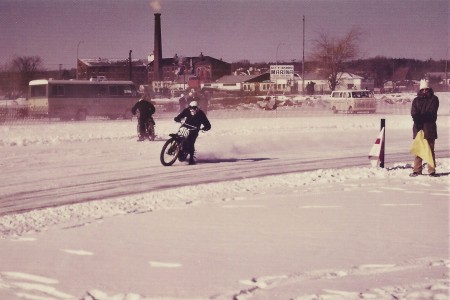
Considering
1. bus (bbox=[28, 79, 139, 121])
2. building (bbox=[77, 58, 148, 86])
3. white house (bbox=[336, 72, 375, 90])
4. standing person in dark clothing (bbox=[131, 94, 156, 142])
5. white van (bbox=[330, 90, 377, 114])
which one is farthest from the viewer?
white house (bbox=[336, 72, 375, 90])

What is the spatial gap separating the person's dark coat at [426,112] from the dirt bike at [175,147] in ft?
16.9

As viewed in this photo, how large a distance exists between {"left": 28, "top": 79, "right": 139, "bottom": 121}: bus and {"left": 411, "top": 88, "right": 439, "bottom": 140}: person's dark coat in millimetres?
27136

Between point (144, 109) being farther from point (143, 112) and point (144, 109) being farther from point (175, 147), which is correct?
point (175, 147)

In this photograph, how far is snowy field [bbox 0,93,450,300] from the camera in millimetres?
4793

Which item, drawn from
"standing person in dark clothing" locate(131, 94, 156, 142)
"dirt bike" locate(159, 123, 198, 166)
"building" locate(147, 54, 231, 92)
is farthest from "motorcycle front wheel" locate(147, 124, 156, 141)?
"building" locate(147, 54, 231, 92)

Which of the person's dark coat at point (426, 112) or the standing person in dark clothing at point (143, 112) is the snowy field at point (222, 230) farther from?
the standing person in dark clothing at point (143, 112)

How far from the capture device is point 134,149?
1698 cm

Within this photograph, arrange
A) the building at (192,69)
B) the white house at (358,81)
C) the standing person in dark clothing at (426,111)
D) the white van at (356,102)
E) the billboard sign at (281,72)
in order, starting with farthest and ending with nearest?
the white house at (358,81)
the building at (192,69)
the white van at (356,102)
the billboard sign at (281,72)
the standing person in dark clothing at (426,111)

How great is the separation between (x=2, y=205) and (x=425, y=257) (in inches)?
255

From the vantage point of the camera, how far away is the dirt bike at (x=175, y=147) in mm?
→ 13305

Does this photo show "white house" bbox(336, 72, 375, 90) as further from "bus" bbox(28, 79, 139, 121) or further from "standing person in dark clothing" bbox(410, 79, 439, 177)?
"standing person in dark clothing" bbox(410, 79, 439, 177)

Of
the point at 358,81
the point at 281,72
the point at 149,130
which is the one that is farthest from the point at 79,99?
the point at 358,81

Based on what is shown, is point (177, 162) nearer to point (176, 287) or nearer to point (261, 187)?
point (261, 187)

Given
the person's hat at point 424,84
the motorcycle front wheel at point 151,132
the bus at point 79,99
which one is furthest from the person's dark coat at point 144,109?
the bus at point 79,99
